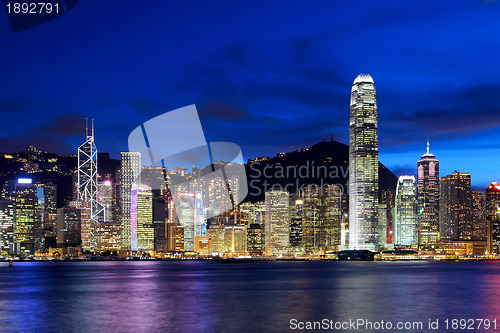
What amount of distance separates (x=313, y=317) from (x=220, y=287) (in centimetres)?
3814

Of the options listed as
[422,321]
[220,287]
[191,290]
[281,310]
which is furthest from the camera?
[220,287]

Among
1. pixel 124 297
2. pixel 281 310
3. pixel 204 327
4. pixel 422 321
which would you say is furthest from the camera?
pixel 124 297

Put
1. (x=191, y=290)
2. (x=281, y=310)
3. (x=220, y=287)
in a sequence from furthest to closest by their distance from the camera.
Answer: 1. (x=220, y=287)
2. (x=191, y=290)
3. (x=281, y=310)

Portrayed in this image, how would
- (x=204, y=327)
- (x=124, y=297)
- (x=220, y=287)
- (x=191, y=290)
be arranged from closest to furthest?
(x=204, y=327) → (x=124, y=297) → (x=191, y=290) → (x=220, y=287)

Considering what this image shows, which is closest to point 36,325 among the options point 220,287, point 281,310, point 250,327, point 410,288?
point 250,327

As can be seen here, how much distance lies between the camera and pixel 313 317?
185ft

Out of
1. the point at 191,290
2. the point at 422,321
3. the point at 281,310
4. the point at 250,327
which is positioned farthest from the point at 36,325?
the point at 191,290

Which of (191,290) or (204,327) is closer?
(204,327)

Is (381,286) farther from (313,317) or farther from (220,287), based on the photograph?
(313,317)

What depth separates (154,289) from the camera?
89812mm

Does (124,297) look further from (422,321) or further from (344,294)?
(422,321)

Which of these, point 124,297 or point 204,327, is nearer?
point 204,327

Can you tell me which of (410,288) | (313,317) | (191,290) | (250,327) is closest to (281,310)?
(313,317)

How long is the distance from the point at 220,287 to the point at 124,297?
19674 millimetres
